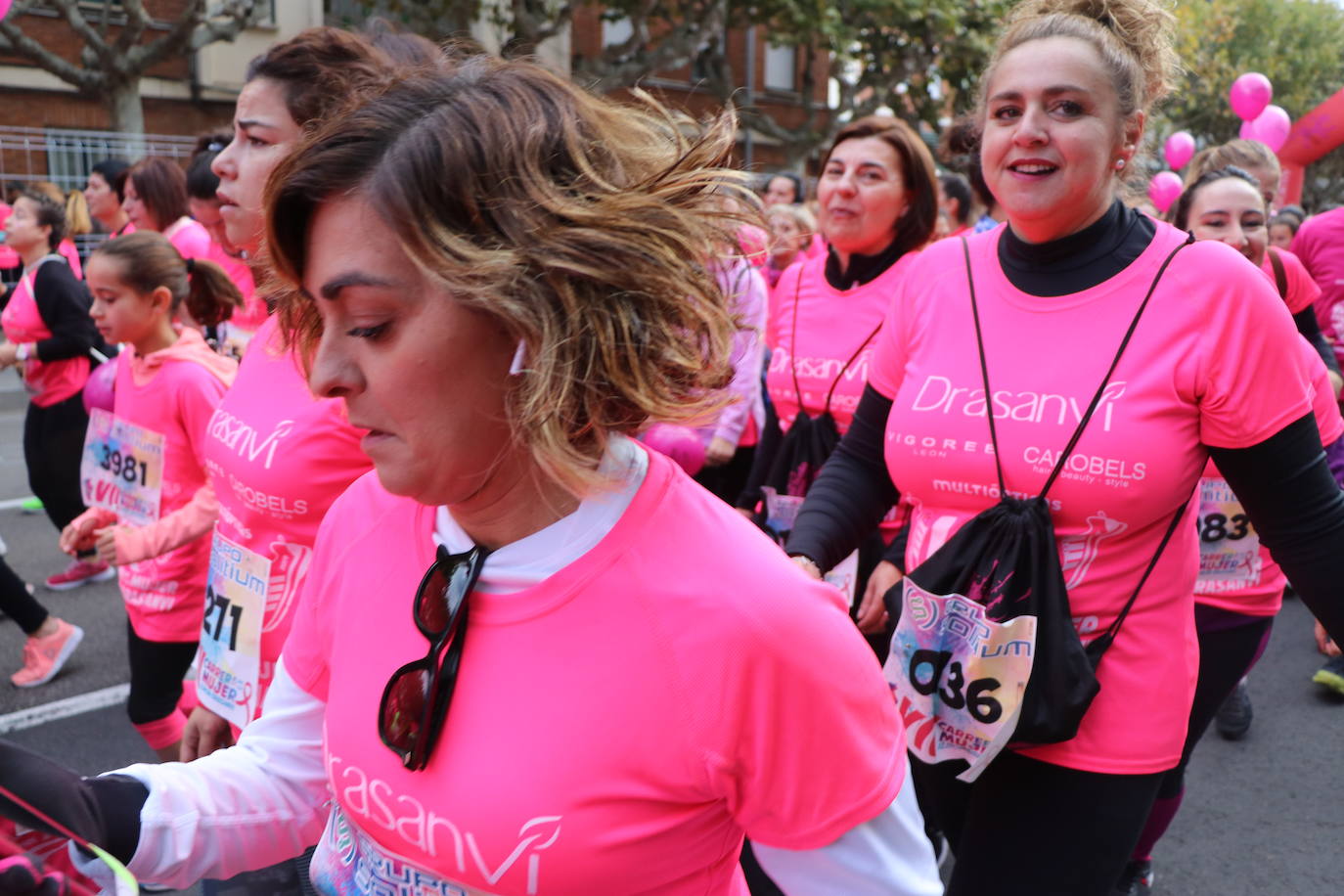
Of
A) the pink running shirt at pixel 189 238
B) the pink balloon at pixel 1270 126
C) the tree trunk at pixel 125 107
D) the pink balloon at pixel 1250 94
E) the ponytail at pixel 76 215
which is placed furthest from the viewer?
the tree trunk at pixel 125 107

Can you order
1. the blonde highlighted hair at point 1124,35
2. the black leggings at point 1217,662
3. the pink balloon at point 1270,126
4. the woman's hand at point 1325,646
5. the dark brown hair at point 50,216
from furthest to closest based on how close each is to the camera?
the pink balloon at point 1270,126, the dark brown hair at point 50,216, the woman's hand at point 1325,646, the black leggings at point 1217,662, the blonde highlighted hair at point 1124,35

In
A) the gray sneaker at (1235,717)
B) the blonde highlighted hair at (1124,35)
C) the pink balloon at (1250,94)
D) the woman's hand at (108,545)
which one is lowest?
the gray sneaker at (1235,717)

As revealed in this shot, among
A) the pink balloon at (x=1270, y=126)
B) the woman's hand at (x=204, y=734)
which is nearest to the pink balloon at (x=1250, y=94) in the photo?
the pink balloon at (x=1270, y=126)

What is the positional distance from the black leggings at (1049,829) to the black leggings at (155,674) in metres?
2.22

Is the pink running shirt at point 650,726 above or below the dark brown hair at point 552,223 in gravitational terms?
below

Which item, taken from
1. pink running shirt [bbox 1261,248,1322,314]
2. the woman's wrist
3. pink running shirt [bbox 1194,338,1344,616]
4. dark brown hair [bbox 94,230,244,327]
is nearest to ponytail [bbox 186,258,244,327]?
dark brown hair [bbox 94,230,244,327]

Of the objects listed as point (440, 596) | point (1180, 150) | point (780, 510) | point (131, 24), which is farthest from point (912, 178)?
point (131, 24)

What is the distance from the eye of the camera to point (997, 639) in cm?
208

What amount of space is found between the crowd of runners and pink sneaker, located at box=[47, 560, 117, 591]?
2869 mm

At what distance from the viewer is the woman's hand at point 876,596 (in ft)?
8.57

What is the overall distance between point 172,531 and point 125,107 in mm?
14678

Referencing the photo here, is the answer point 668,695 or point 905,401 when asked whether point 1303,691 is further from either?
point 668,695

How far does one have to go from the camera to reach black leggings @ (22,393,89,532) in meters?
5.74

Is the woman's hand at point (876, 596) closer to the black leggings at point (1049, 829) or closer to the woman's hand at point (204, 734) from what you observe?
the black leggings at point (1049, 829)
